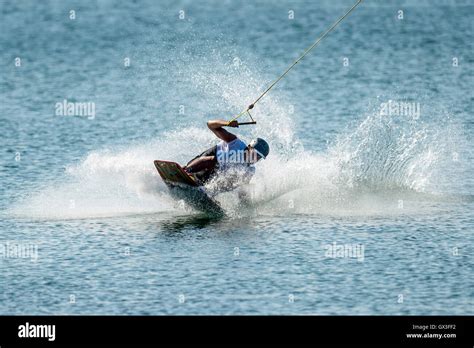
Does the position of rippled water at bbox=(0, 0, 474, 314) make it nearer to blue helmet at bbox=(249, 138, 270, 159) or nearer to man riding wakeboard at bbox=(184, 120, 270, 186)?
man riding wakeboard at bbox=(184, 120, 270, 186)

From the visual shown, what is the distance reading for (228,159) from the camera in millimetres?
24219

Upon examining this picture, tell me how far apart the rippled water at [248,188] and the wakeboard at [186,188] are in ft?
0.96

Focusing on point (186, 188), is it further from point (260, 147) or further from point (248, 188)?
point (260, 147)

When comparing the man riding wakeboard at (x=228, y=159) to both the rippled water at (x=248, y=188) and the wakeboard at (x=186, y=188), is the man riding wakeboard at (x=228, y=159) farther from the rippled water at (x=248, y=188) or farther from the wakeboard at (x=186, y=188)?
the rippled water at (x=248, y=188)

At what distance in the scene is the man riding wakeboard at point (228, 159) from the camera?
2419 centimetres

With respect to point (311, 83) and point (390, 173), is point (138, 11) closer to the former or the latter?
point (311, 83)

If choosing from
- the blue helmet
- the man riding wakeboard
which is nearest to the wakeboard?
Result: the man riding wakeboard

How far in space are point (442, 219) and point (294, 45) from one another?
76.4 ft

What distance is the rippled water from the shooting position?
2033 centimetres

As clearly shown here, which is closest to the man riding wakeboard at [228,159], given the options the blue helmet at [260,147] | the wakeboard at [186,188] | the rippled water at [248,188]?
the blue helmet at [260,147]

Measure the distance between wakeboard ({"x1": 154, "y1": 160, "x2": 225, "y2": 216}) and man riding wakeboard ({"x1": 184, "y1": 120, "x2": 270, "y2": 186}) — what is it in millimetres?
257

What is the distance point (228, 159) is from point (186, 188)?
98 cm

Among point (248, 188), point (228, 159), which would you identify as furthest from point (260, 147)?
point (248, 188)
